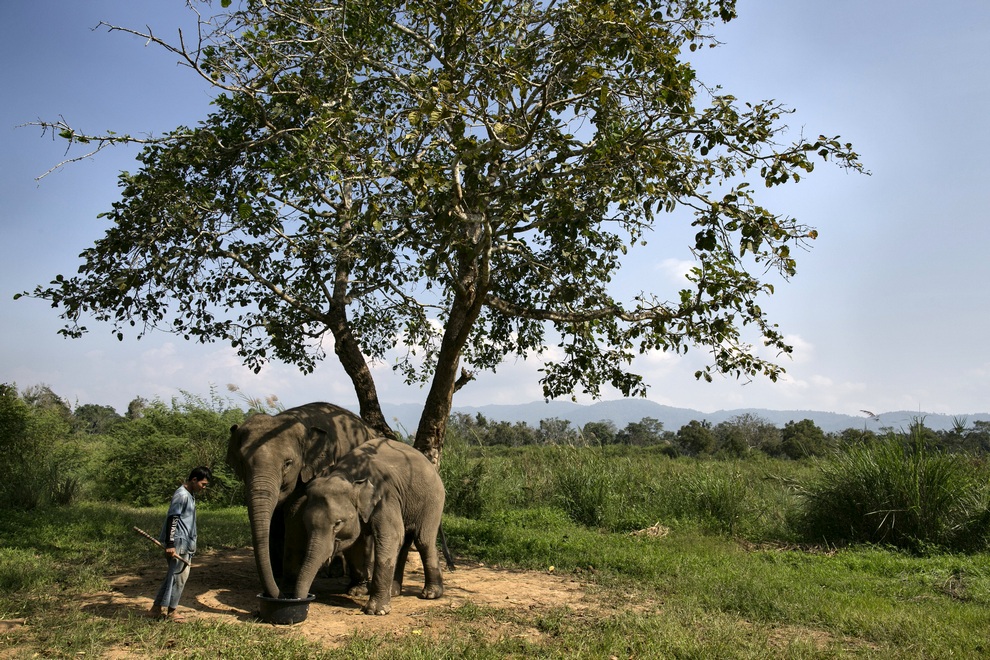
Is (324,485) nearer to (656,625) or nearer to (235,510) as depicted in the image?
(656,625)

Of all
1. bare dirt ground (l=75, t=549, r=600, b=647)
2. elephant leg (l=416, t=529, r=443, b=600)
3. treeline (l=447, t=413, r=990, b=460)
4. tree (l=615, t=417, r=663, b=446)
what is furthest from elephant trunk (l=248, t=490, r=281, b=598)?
tree (l=615, t=417, r=663, b=446)

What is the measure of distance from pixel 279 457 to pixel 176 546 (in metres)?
1.35

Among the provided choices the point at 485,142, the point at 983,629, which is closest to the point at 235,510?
the point at 485,142

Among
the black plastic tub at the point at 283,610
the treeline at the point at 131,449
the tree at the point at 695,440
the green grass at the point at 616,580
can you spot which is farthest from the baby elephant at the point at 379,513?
the tree at the point at 695,440

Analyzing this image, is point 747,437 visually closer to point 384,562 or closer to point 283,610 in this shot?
point 384,562

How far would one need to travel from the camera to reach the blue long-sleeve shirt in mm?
6582

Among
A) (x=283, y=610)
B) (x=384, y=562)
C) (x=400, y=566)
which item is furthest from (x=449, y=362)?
(x=283, y=610)

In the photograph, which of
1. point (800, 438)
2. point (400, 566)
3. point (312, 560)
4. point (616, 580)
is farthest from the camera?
point (800, 438)

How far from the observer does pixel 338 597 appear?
26.5 ft

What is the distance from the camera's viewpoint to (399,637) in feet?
21.1

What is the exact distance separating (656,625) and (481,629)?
5.46 feet

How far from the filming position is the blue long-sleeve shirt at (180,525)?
658cm

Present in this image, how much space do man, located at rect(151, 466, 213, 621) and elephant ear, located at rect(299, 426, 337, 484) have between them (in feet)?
4.42

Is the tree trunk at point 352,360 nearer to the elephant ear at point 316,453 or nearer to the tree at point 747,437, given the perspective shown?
the elephant ear at point 316,453
